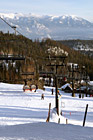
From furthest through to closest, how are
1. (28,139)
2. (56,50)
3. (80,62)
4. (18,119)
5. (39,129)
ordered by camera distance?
(56,50) → (80,62) → (18,119) → (39,129) → (28,139)

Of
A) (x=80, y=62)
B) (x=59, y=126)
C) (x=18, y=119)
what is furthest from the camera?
(x=80, y=62)

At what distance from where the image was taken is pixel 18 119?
48.0 feet

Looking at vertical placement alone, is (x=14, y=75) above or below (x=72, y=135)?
below

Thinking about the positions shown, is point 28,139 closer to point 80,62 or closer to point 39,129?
point 39,129

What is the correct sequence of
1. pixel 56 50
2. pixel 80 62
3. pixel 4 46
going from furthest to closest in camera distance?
pixel 56 50
pixel 80 62
pixel 4 46

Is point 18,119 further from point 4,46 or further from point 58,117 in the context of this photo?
point 4,46

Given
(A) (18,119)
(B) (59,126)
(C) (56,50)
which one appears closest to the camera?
(B) (59,126)

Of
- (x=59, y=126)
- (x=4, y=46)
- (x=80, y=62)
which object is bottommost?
(x=80, y=62)

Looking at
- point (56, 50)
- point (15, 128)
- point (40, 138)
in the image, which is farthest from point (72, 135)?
point (56, 50)

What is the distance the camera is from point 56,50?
627 ft

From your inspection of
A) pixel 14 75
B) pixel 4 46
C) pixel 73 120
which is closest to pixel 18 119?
pixel 73 120

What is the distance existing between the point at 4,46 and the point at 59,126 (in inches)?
4370

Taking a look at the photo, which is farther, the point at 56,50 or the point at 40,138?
the point at 56,50

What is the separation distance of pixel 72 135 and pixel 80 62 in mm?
140977
